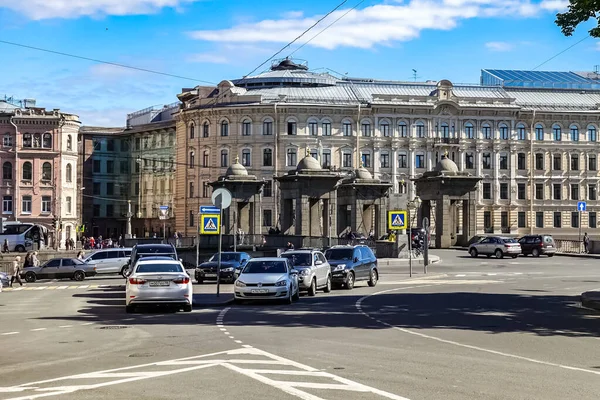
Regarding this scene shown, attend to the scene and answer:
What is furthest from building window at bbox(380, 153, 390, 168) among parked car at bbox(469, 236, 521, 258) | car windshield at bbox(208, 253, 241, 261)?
car windshield at bbox(208, 253, 241, 261)

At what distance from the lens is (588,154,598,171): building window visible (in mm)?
100750

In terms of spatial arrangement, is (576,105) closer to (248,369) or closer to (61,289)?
(61,289)

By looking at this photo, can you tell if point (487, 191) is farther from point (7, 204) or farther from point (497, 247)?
point (7, 204)

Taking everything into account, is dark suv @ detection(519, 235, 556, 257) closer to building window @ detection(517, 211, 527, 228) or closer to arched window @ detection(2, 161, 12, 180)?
building window @ detection(517, 211, 527, 228)

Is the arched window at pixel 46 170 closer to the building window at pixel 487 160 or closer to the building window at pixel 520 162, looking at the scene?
the building window at pixel 487 160

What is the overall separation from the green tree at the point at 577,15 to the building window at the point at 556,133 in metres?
77.3

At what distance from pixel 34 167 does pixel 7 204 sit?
4523 mm

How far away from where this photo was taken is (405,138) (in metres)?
96.7

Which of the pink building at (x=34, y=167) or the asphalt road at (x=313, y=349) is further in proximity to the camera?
the pink building at (x=34, y=167)

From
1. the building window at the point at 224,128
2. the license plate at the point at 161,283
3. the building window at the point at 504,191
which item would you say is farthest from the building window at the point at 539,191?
the license plate at the point at 161,283

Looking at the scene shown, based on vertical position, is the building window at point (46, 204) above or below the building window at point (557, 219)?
above

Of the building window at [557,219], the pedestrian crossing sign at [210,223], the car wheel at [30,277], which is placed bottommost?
the car wheel at [30,277]

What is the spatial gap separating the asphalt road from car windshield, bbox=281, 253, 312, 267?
2142 millimetres

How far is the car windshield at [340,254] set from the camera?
117 ft
